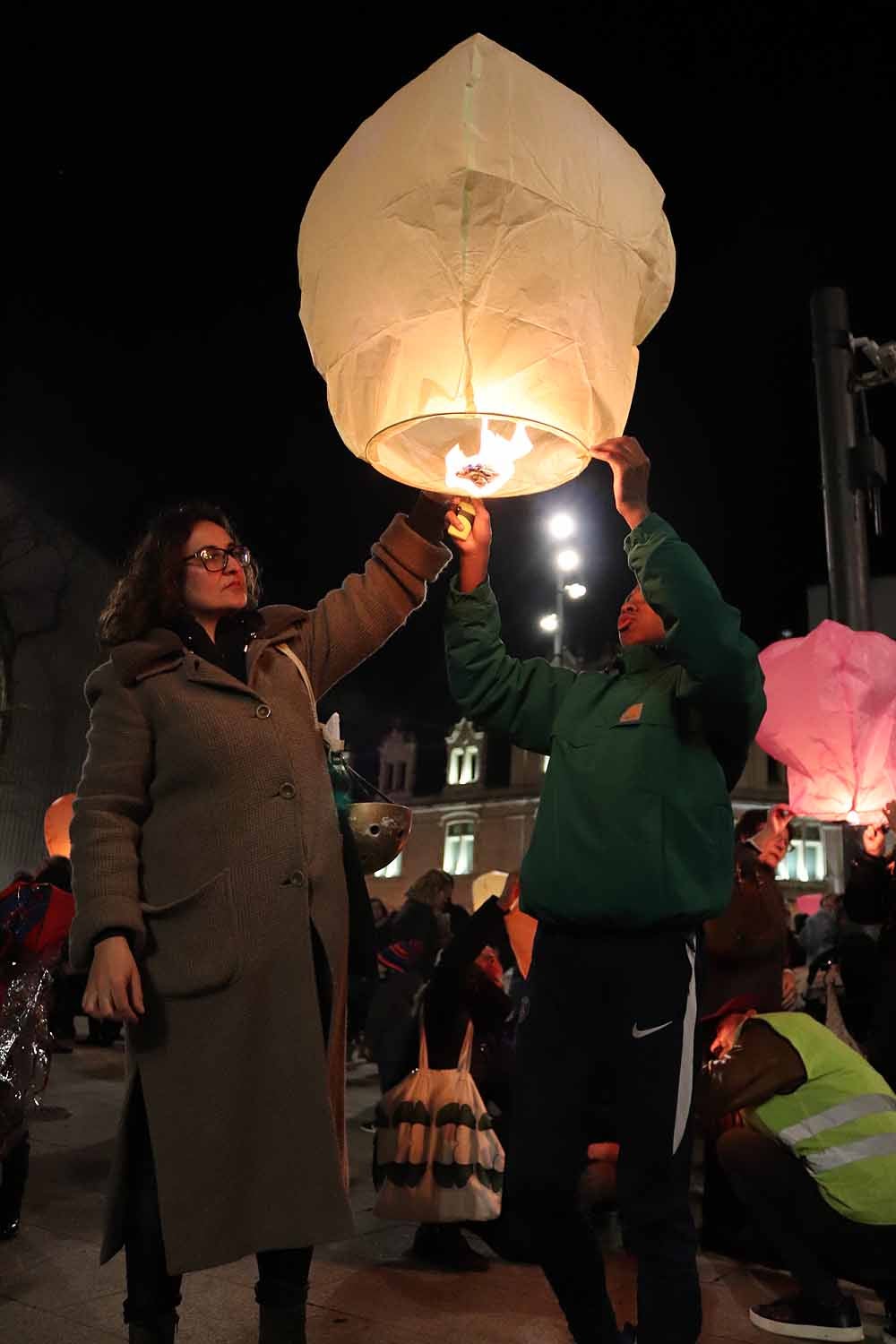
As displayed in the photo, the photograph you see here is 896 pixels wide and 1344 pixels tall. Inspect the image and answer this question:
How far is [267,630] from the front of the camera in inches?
100

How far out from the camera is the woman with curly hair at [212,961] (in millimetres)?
2061

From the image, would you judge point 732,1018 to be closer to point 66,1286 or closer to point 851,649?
Result: point 851,649

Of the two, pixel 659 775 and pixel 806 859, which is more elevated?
pixel 806 859

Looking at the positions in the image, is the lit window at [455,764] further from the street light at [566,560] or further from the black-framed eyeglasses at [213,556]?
the black-framed eyeglasses at [213,556]

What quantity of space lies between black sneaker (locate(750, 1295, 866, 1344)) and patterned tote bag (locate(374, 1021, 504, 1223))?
1.04 meters

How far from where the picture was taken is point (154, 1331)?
2066mm

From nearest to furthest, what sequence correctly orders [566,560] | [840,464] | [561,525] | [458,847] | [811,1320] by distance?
[811,1320]
[840,464]
[561,525]
[566,560]
[458,847]

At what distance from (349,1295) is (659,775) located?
2304mm

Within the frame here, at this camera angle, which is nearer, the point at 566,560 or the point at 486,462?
the point at 486,462

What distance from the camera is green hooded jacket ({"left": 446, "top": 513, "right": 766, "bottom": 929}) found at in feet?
7.88

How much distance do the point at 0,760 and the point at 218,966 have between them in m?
19.4

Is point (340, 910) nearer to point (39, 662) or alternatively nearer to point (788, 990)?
point (788, 990)

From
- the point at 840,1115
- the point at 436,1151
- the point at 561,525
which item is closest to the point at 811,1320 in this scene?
the point at 840,1115

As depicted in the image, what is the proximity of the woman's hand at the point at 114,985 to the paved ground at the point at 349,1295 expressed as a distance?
1.53 meters
